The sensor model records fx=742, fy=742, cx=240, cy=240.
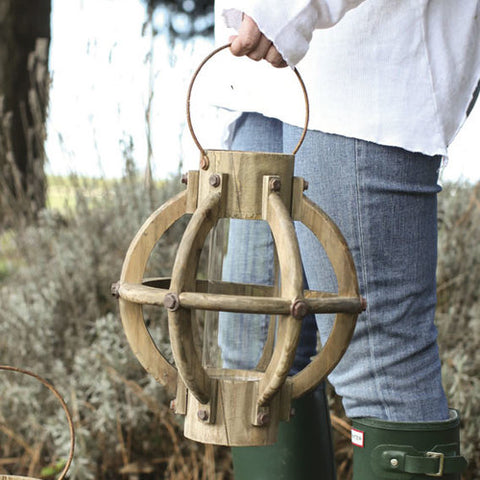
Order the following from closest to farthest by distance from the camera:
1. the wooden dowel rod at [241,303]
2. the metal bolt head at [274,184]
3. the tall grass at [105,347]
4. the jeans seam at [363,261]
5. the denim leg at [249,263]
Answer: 1. the wooden dowel rod at [241,303]
2. the metal bolt head at [274,184]
3. the jeans seam at [363,261]
4. the denim leg at [249,263]
5. the tall grass at [105,347]

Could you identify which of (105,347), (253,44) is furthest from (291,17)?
(105,347)

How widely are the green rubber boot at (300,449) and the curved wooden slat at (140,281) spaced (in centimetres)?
43

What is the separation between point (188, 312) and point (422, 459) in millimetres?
476

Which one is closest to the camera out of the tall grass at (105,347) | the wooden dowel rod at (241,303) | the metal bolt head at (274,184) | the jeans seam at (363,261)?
the wooden dowel rod at (241,303)

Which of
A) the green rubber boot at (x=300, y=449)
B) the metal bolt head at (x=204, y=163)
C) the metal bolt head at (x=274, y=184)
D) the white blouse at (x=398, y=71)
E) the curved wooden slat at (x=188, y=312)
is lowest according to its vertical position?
the green rubber boot at (x=300, y=449)

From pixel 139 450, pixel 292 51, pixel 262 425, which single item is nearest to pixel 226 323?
pixel 262 425

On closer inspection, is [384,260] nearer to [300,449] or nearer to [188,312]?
[188,312]

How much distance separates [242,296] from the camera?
91cm

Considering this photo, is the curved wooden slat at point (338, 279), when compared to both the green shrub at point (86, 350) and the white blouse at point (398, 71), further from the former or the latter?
the green shrub at point (86, 350)

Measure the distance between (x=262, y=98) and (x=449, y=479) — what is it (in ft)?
2.21

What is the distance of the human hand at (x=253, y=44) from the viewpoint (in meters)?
0.96

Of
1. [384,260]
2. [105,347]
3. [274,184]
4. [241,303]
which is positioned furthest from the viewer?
[105,347]

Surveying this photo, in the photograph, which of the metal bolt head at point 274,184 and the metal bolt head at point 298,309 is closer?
the metal bolt head at point 298,309

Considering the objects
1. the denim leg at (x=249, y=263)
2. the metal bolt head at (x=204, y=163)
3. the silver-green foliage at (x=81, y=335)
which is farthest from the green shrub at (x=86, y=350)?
the metal bolt head at (x=204, y=163)
